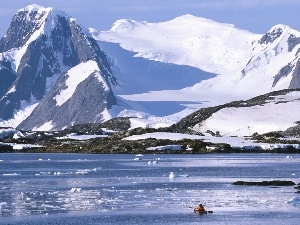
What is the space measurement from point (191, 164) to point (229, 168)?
1744 cm

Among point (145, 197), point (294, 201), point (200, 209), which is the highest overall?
point (145, 197)

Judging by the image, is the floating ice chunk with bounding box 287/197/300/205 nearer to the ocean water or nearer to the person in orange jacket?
the ocean water

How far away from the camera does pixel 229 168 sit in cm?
14600

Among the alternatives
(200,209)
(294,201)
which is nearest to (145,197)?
(200,209)

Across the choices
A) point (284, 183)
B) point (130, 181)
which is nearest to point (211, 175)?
point (130, 181)

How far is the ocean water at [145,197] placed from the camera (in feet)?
269

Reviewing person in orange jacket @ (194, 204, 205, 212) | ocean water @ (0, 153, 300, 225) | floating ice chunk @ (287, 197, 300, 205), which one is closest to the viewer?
ocean water @ (0, 153, 300, 225)

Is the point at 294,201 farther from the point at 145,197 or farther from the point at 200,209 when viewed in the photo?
the point at 145,197

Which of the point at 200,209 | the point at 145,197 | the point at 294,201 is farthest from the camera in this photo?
the point at 145,197

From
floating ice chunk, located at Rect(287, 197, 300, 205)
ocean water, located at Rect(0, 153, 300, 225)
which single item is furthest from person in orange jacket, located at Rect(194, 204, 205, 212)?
floating ice chunk, located at Rect(287, 197, 300, 205)

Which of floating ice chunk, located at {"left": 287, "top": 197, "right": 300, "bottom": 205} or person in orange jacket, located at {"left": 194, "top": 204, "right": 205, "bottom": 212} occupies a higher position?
floating ice chunk, located at {"left": 287, "top": 197, "right": 300, "bottom": 205}

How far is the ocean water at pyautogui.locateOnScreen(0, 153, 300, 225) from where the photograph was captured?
82000 millimetres

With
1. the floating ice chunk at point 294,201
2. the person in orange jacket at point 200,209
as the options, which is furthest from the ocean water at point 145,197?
the person in orange jacket at point 200,209

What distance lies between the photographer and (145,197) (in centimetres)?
9762
